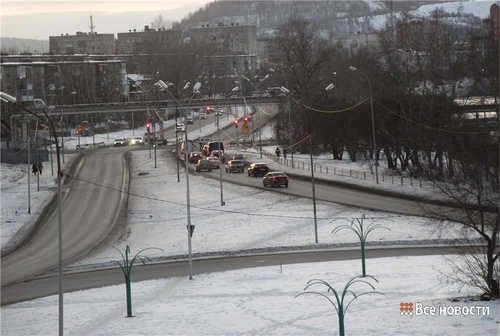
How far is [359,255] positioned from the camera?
116 ft

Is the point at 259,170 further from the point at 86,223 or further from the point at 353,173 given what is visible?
the point at 86,223

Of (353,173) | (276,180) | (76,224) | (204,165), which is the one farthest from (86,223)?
(353,173)

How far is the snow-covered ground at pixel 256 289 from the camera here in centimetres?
2314

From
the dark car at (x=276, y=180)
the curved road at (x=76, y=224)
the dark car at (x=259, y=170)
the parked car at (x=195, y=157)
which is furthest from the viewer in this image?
the parked car at (x=195, y=157)

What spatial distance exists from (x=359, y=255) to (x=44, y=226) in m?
21.6

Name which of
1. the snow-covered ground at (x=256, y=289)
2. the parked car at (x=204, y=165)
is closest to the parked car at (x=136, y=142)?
the parked car at (x=204, y=165)

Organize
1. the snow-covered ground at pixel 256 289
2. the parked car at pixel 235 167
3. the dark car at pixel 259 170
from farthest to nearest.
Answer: the parked car at pixel 235 167, the dark car at pixel 259 170, the snow-covered ground at pixel 256 289

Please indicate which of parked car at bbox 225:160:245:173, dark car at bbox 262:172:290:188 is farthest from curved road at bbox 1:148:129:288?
dark car at bbox 262:172:290:188

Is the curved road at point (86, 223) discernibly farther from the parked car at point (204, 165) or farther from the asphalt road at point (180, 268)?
the parked car at point (204, 165)

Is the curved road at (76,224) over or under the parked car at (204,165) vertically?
under

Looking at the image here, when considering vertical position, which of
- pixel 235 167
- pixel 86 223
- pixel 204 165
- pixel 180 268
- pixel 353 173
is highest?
pixel 204 165

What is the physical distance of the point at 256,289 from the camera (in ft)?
94.6

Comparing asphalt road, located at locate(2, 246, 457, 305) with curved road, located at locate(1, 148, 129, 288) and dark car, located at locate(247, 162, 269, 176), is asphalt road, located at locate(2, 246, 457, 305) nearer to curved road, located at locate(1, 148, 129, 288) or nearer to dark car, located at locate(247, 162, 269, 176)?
curved road, located at locate(1, 148, 129, 288)

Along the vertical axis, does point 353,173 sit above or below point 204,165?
below
